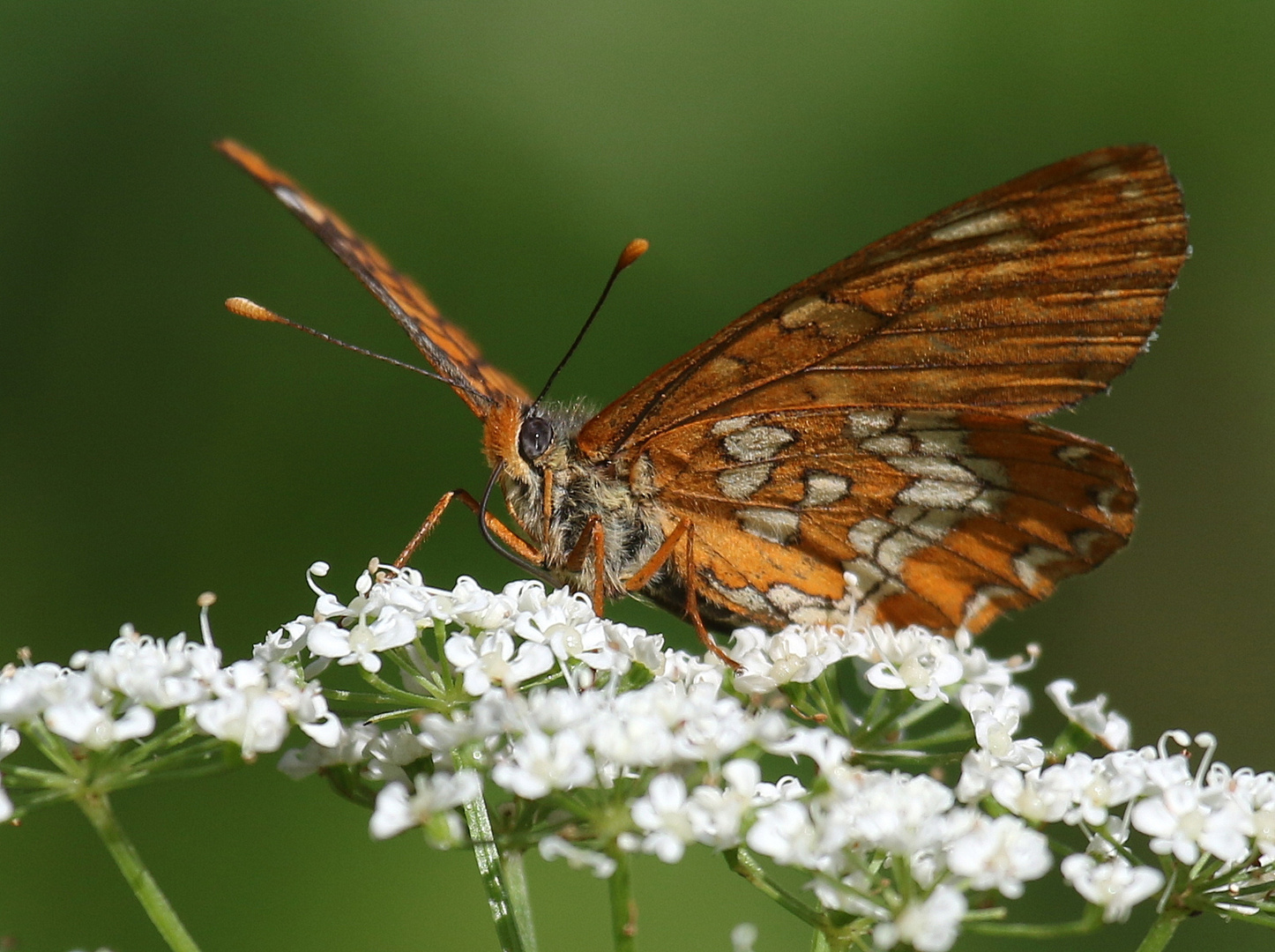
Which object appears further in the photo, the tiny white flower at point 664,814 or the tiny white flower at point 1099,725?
the tiny white flower at point 1099,725

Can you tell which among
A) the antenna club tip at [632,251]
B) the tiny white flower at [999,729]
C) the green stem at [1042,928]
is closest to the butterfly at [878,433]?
the antenna club tip at [632,251]

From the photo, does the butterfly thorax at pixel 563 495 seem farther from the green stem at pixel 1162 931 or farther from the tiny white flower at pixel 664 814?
the green stem at pixel 1162 931

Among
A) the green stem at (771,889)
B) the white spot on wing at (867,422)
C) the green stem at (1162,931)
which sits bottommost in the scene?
the green stem at (1162,931)

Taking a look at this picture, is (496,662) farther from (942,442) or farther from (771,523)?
(942,442)

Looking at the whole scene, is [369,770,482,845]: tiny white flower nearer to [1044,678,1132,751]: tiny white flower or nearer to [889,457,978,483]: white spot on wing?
[1044,678,1132,751]: tiny white flower

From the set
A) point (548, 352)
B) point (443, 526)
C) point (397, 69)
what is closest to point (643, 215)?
point (548, 352)

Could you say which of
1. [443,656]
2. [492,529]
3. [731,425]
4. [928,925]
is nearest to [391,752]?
[443,656]

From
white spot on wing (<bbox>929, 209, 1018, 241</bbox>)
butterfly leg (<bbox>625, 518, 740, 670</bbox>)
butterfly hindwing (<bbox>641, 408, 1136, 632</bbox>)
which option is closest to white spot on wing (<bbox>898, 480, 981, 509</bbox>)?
butterfly hindwing (<bbox>641, 408, 1136, 632</bbox>)
